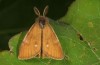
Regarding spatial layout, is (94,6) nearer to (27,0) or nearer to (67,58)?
(67,58)

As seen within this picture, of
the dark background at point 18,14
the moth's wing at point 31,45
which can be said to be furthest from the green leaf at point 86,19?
the dark background at point 18,14

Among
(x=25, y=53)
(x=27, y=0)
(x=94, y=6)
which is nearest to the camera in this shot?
(x=25, y=53)

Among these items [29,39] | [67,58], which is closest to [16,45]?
[29,39]

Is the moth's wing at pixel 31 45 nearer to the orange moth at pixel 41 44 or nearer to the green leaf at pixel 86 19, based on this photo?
the orange moth at pixel 41 44

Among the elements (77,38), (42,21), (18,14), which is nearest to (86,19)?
(77,38)

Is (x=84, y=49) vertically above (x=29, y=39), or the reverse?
(x=29, y=39)

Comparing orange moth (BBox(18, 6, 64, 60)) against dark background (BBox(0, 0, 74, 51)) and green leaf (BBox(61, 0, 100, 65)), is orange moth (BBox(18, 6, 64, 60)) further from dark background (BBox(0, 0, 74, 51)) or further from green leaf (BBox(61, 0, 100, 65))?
dark background (BBox(0, 0, 74, 51))

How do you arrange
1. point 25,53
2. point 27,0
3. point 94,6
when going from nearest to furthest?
point 25,53 < point 94,6 < point 27,0
